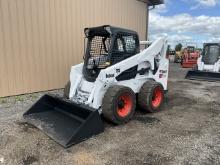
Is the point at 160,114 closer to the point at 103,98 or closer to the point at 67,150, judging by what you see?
the point at 103,98

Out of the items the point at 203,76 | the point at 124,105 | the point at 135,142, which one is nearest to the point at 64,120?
the point at 124,105

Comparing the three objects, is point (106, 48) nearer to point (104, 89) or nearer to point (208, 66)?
point (104, 89)

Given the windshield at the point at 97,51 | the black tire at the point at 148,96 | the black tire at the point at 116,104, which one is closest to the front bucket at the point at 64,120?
the black tire at the point at 116,104

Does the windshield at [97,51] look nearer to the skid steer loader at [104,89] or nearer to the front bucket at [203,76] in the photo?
the skid steer loader at [104,89]

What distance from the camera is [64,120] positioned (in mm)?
4977

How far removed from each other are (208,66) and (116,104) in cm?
933

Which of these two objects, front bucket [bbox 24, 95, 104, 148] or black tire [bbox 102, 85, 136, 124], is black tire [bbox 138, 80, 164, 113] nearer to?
black tire [bbox 102, 85, 136, 124]

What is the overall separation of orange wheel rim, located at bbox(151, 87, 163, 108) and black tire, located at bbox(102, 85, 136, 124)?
1033 millimetres

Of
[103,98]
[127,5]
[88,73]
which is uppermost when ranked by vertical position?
[127,5]

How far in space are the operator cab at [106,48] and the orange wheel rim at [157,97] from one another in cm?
78

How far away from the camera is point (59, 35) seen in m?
8.71

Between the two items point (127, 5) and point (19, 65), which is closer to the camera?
point (19, 65)

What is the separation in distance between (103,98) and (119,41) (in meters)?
1.42

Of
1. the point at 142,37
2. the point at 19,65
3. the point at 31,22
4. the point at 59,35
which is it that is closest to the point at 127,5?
the point at 142,37
